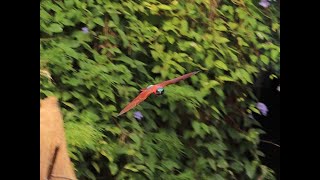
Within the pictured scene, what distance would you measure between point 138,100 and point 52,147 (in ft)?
1.84

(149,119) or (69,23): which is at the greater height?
(69,23)

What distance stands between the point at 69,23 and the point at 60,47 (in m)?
0.14

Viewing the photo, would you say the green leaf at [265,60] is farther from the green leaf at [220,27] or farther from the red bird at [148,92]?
the red bird at [148,92]

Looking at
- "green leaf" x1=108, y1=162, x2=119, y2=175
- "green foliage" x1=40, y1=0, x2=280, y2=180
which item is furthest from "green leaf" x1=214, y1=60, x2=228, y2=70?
"green leaf" x1=108, y1=162, x2=119, y2=175

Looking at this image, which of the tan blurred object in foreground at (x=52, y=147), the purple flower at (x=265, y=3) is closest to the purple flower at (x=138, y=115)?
the tan blurred object in foreground at (x=52, y=147)

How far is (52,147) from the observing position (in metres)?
2.84

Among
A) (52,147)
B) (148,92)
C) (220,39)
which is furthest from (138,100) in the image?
(220,39)

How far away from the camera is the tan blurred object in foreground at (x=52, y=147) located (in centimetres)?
283

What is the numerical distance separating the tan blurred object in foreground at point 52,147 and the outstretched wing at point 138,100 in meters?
0.39
